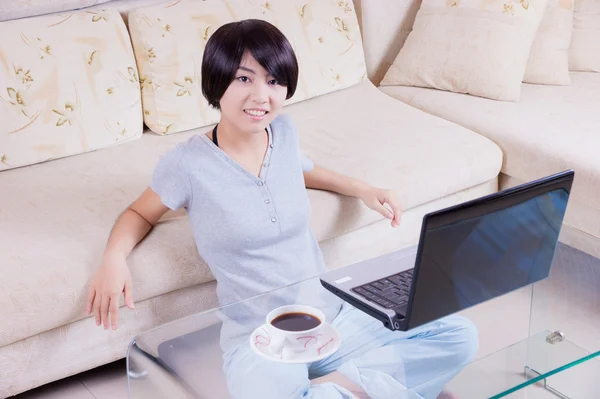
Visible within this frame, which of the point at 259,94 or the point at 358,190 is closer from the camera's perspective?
the point at 259,94

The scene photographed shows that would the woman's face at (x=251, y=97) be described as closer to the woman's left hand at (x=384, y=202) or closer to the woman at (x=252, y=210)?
the woman at (x=252, y=210)

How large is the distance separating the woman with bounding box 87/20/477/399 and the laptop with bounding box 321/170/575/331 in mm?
46

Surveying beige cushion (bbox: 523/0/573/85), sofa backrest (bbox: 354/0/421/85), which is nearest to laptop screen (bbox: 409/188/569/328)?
beige cushion (bbox: 523/0/573/85)

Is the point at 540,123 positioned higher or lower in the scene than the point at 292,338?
lower

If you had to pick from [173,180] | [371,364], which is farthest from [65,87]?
[371,364]

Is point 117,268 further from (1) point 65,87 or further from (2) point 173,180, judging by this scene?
(1) point 65,87

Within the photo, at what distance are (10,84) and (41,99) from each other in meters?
0.09

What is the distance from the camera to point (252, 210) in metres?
1.72

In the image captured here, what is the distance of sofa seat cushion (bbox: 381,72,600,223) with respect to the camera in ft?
7.66

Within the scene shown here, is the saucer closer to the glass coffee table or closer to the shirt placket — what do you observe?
the glass coffee table

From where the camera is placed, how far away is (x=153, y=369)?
4.62ft

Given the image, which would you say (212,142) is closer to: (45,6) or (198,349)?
(198,349)

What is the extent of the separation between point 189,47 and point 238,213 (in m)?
0.92

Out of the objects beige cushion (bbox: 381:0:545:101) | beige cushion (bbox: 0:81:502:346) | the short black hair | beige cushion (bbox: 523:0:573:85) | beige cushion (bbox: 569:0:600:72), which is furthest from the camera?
beige cushion (bbox: 569:0:600:72)
